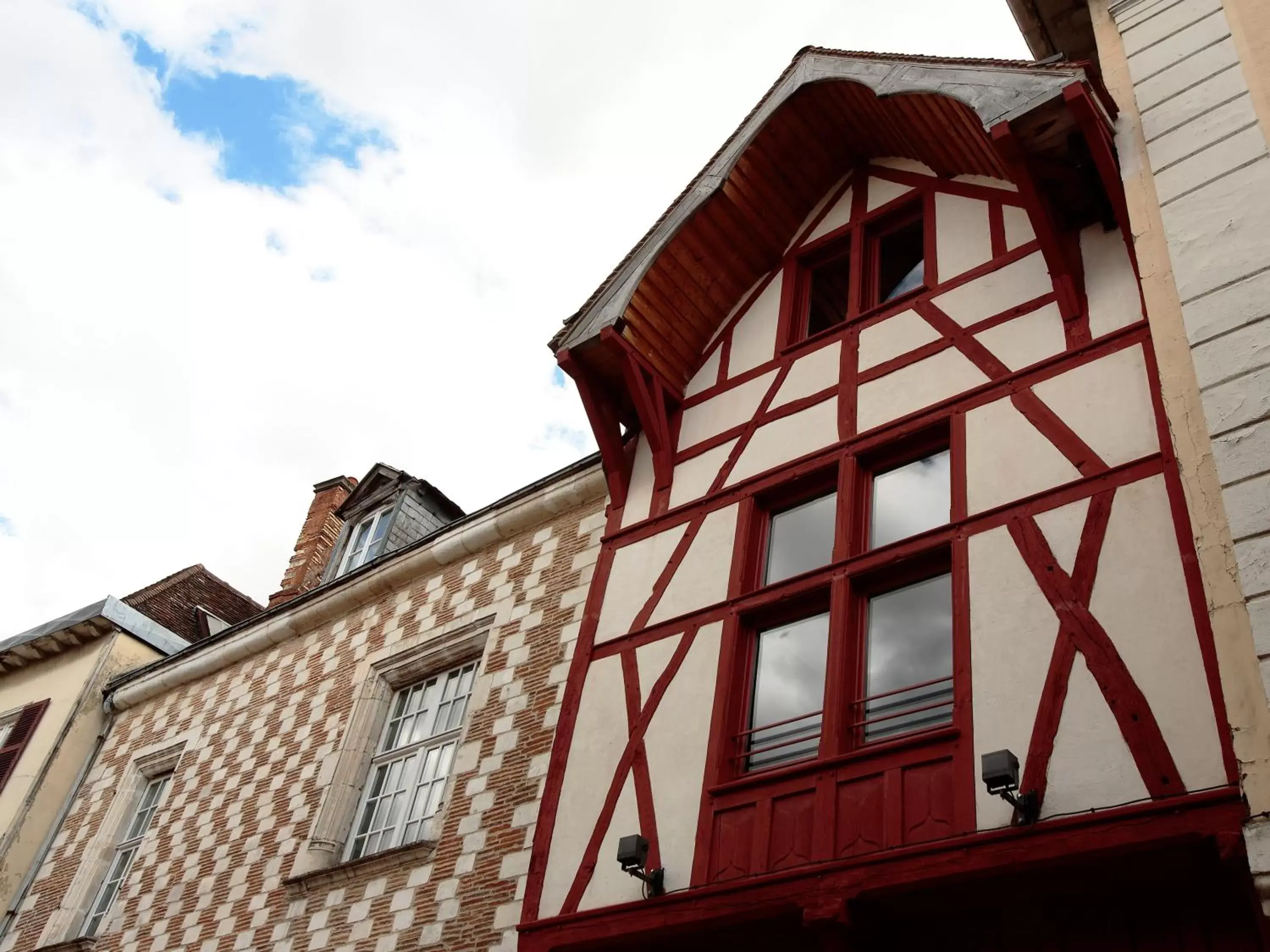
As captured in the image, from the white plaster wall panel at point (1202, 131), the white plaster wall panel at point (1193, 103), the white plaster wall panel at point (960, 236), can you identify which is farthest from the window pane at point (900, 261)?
the white plaster wall panel at point (1202, 131)

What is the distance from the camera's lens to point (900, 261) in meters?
8.83

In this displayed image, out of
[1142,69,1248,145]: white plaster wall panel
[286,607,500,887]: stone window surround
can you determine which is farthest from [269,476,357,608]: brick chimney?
[1142,69,1248,145]: white plaster wall panel

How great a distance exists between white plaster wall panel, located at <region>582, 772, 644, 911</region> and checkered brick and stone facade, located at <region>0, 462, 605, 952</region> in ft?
2.92

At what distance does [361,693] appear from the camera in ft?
33.7

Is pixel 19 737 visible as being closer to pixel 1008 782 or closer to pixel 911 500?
pixel 911 500

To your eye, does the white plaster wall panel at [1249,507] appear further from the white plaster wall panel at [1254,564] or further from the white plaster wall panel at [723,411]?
the white plaster wall panel at [723,411]

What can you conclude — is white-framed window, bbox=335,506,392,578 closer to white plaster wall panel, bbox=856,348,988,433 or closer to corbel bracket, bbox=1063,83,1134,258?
white plaster wall panel, bbox=856,348,988,433

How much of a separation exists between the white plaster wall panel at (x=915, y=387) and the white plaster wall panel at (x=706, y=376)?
156 centimetres

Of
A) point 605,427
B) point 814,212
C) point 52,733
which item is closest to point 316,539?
point 52,733

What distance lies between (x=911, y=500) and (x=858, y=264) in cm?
241

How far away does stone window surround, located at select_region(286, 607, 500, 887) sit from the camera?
9.16m

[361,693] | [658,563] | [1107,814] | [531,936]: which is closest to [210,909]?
[361,693]

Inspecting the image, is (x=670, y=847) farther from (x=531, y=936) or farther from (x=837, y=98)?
(x=837, y=98)

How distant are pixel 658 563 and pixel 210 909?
4820 millimetres
